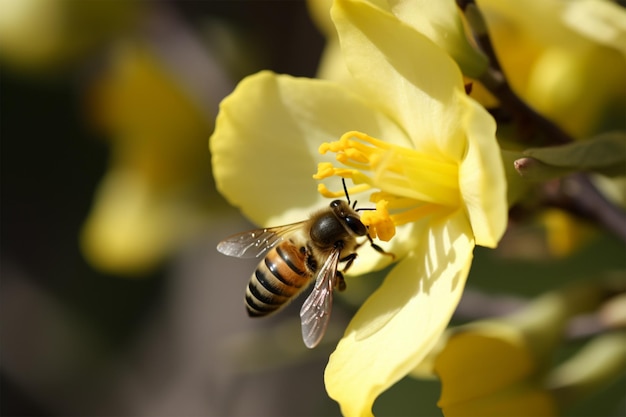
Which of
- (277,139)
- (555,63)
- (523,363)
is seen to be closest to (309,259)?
(277,139)

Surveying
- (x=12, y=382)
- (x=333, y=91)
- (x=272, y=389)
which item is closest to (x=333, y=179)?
(x=333, y=91)

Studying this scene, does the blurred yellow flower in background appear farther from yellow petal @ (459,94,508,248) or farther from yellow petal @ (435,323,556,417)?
yellow petal @ (459,94,508,248)

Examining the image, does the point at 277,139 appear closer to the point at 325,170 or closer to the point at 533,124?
the point at 325,170

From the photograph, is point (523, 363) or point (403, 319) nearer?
point (403, 319)

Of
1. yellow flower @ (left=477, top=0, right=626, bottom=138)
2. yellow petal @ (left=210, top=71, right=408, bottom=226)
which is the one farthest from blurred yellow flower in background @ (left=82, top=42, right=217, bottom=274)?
yellow petal @ (left=210, top=71, right=408, bottom=226)

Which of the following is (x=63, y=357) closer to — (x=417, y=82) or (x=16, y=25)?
(x=16, y=25)
